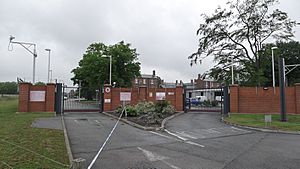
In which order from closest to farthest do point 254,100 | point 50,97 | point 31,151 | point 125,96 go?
point 31,151
point 50,97
point 254,100
point 125,96

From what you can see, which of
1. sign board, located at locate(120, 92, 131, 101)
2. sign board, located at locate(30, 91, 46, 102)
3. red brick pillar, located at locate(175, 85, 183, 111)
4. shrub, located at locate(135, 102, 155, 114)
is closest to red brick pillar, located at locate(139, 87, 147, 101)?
sign board, located at locate(120, 92, 131, 101)

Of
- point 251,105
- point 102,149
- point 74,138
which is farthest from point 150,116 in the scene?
point 251,105

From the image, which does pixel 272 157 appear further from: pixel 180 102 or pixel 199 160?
pixel 180 102

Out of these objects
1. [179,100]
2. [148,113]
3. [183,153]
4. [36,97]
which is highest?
[36,97]

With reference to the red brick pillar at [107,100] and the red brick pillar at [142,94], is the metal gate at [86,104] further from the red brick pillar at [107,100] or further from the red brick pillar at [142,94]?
the red brick pillar at [142,94]

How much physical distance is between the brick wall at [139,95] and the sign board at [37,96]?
5388 mm

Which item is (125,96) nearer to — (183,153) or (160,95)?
(160,95)

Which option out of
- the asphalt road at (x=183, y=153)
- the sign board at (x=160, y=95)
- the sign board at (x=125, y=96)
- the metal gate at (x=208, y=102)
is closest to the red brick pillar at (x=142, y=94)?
the sign board at (x=125, y=96)

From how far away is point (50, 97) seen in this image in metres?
21.2

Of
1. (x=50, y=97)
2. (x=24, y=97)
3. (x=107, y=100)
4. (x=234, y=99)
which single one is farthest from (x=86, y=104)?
(x=234, y=99)

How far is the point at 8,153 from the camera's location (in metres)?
6.80

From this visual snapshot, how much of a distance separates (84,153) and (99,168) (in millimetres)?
1678

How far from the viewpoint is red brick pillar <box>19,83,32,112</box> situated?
20.2 meters

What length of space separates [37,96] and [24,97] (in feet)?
3.19
